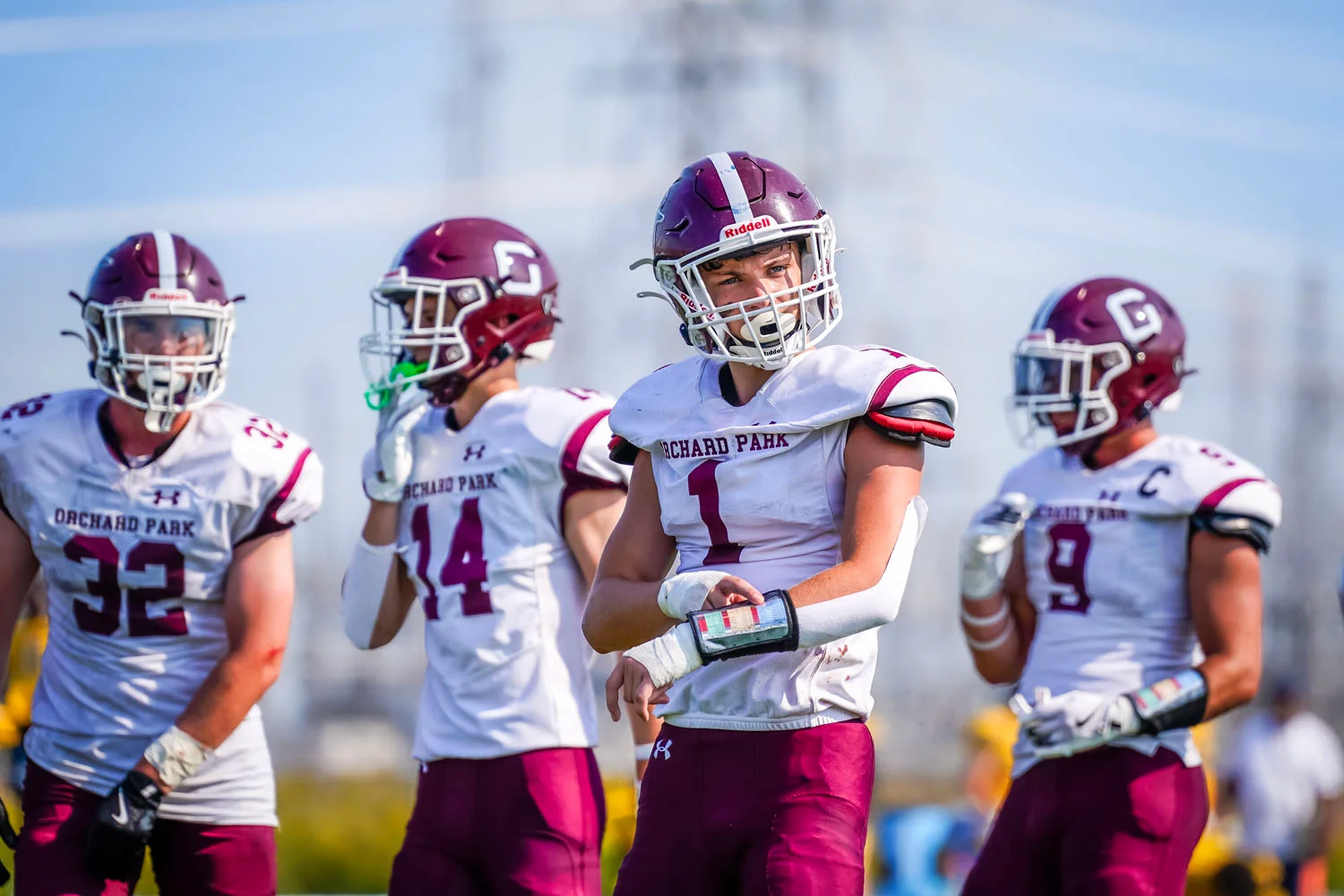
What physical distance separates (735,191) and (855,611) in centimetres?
91

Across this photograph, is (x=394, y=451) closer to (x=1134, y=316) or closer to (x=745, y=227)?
(x=745, y=227)

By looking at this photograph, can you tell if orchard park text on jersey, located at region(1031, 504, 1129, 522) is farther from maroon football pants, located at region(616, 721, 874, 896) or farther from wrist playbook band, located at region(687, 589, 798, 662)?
wrist playbook band, located at region(687, 589, 798, 662)

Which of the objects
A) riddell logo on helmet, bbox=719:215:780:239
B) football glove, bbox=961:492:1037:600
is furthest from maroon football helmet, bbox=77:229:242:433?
football glove, bbox=961:492:1037:600

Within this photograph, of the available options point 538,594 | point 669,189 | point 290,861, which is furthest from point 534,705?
point 290,861

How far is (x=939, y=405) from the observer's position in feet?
10.9

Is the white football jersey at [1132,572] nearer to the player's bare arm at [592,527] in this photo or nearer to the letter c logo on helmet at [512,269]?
the player's bare arm at [592,527]

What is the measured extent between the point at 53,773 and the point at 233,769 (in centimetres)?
46

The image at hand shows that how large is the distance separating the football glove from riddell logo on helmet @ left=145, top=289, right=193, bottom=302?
2.27m

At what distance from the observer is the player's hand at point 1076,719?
4328 millimetres

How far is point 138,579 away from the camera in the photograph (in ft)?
14.3

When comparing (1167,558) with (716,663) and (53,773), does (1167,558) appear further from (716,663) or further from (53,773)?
(53,773)

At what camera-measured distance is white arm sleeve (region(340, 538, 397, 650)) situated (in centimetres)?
452

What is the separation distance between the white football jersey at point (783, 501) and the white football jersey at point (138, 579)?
1.46 meters

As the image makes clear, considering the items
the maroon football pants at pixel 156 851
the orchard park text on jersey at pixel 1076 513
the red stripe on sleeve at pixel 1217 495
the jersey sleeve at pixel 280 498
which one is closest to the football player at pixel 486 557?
the jersey sleeve at pixel 280 498
